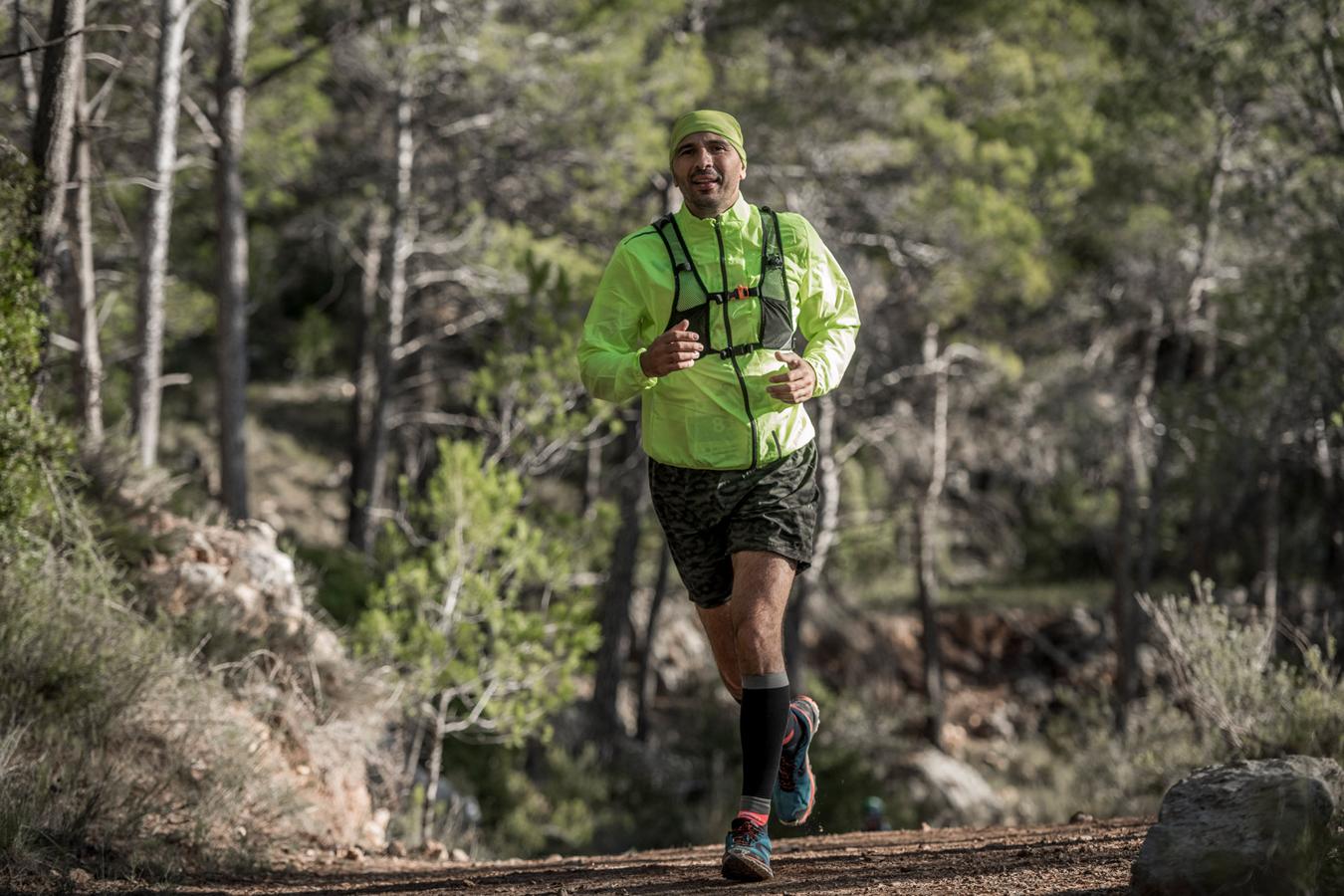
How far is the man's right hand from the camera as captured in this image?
3959 mm

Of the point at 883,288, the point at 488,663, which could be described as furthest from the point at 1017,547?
the point at 488,663

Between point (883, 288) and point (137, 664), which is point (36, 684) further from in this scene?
point (883, 288)

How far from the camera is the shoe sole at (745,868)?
402 cm

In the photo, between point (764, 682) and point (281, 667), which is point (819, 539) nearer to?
point (281, 667)

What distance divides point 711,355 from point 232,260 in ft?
26.6

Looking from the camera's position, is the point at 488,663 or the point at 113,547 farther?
the point at 488,663

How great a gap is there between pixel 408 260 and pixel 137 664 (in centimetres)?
1315

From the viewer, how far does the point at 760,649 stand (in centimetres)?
415

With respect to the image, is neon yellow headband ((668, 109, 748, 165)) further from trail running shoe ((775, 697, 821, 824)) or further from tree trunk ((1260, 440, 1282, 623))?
tree trunk ((1260, 440, 1282, 623))

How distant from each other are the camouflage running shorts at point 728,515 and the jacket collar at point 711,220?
0.70 meters

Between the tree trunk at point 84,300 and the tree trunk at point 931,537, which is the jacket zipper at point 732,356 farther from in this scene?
the tree trunk at point 931,537

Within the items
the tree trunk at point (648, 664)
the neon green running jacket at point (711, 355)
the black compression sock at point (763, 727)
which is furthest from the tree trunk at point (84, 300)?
the tree trunk at point (648, 664)

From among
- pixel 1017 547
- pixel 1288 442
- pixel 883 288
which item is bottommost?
pixel 1017 547

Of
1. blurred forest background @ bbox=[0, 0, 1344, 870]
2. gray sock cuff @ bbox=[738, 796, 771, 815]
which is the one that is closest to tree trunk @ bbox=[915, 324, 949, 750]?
blurred forest background @ bbox=[0, 0, 1344, 870]
